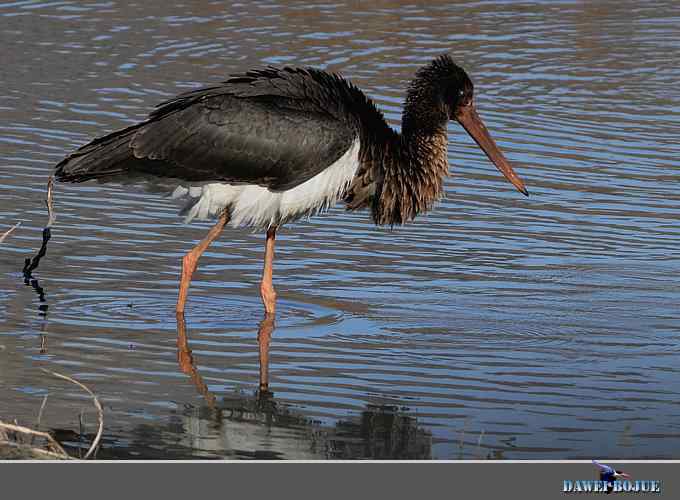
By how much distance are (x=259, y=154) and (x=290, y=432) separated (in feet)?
9.00

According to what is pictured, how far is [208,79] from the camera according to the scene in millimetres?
16719

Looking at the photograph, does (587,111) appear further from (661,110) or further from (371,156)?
(371,156)

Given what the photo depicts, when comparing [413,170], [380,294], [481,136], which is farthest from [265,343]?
[481,136]

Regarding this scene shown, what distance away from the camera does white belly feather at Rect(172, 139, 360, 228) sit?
9906 millimetres

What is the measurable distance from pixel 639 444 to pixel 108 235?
16.1 feet

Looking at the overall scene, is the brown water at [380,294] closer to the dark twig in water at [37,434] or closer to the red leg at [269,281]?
the red leg at [269,281]

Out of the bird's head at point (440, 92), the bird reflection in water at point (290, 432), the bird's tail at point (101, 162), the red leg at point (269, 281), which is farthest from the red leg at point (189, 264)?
the bird reflection in water at point (290, 432)

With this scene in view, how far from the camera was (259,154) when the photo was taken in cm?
980

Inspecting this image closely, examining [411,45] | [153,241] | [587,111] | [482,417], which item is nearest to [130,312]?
[153,241]

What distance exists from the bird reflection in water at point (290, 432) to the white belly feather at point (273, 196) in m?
1.99

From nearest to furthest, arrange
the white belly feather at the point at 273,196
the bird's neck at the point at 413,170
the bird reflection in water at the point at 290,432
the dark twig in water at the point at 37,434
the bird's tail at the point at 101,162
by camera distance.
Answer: the dark twig in water at the point at 37,434, the bird reflection in water at the point at 290,432, the bird's tail at the point at 101,162, the white belly feather at the point at 273,196, the bird's neck at the point at 413,170

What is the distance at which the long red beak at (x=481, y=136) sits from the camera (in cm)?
1073

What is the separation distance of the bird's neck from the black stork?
0.05 ft

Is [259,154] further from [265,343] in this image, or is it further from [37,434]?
[37,434]
